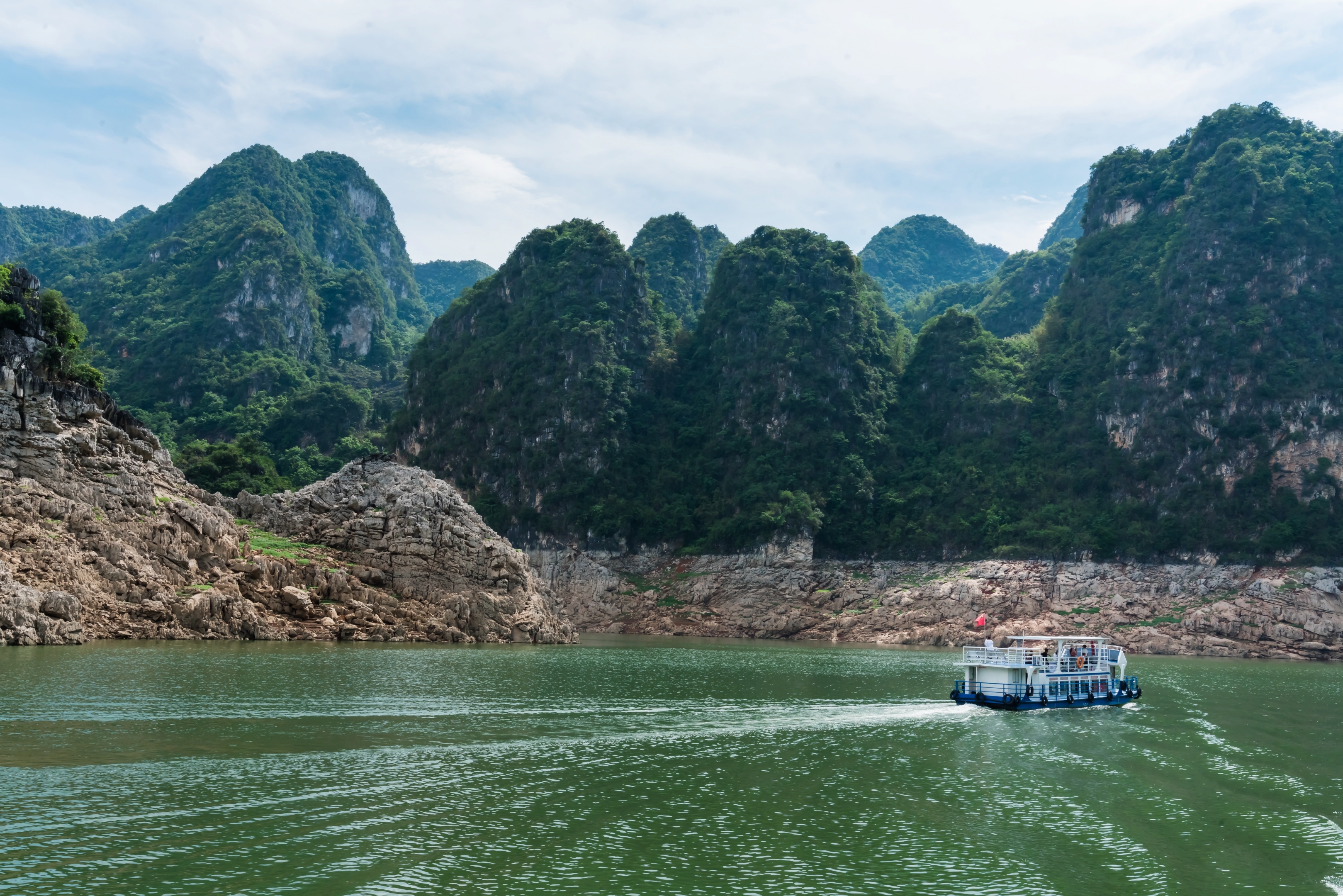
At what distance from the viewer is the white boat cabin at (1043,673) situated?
51219mm

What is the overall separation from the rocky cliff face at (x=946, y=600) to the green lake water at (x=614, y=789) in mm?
54455

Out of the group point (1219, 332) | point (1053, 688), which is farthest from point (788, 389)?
point (1053, 688)

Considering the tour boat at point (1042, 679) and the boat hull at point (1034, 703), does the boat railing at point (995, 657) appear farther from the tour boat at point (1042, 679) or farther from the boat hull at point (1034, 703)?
the boat hull at point (1034, 703)

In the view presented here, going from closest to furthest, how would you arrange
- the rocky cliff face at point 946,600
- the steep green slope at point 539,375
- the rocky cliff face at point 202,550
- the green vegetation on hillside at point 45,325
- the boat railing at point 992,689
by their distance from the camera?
the boat railing at point 992,689
the rocky cliff face at point 202,550
the green vegetation on hillside at point 45,325
the rocky cliff face at point 946,600
the steep green slope at point 539,375

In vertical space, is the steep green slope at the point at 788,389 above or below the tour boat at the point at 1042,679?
above

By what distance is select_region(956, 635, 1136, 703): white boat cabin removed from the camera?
51219mm

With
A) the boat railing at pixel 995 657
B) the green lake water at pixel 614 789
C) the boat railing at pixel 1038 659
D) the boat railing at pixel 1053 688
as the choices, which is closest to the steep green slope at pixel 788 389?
the boat railing at pixel 1038 659

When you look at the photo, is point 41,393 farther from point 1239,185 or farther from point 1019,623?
point 1239,185

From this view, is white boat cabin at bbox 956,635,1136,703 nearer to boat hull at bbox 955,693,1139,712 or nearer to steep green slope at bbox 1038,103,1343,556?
boat hull at bbox 955,693,1139,712

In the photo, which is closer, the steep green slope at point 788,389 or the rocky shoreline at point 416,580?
the rocky shoreline at point 416,580

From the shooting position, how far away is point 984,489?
138 metres

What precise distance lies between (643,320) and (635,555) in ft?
155

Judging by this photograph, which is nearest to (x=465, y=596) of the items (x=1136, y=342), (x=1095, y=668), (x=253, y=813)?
(x=1095, y=668)

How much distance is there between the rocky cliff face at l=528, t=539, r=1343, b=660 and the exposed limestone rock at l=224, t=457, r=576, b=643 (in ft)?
104
